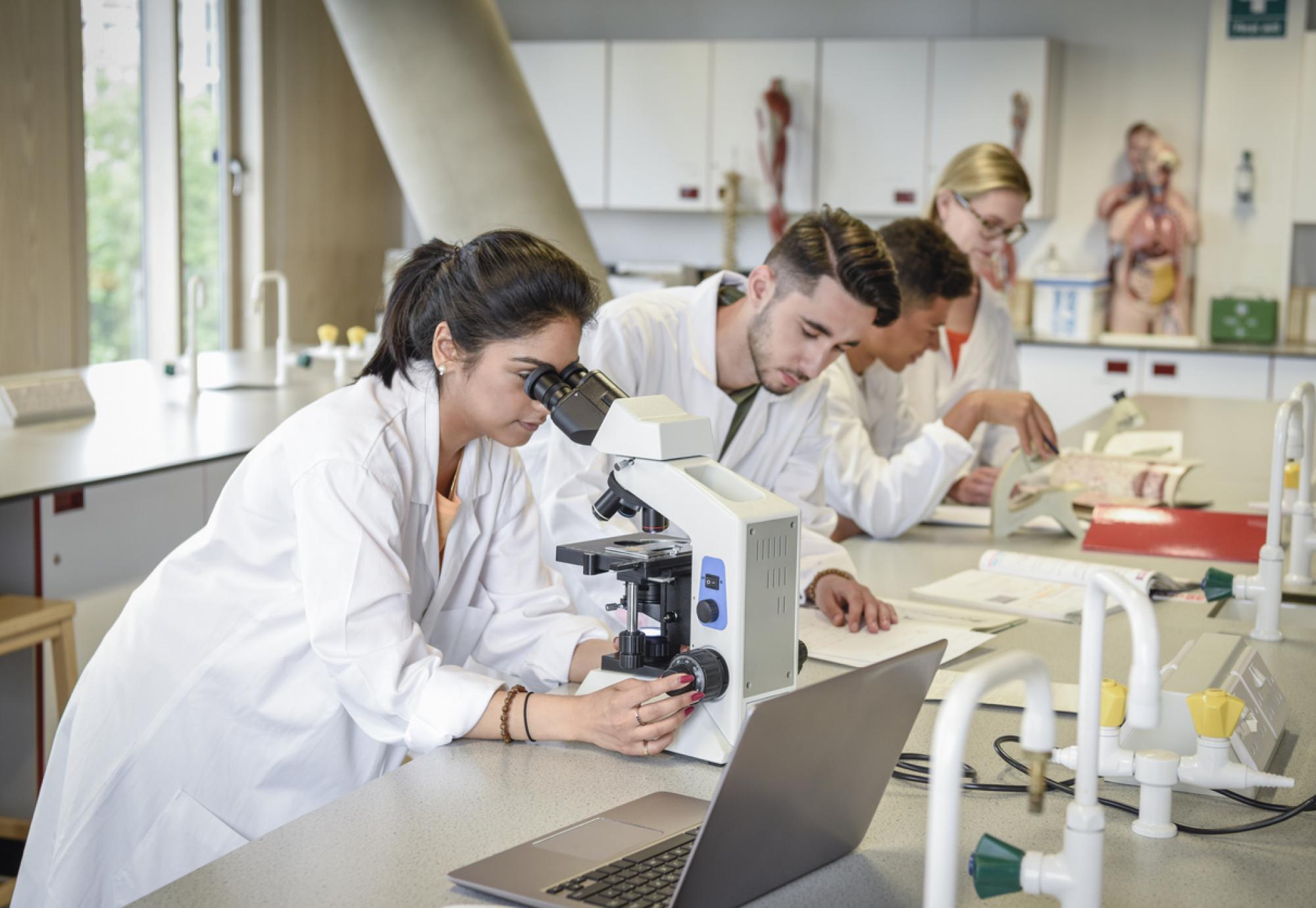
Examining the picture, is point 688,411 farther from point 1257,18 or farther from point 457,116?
point 1257,18

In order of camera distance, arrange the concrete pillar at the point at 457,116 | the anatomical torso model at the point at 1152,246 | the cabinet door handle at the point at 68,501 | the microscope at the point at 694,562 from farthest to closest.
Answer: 1. the anatomical torso model at the point at 1152,246
2. the concrete pillar at the point at 457,116
3. the cabinet door handle at the point at 68,501
4. the microscope at the point at 694,562

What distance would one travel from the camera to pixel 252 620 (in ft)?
5.38

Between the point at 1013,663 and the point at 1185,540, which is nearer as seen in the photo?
the point at 1013,663

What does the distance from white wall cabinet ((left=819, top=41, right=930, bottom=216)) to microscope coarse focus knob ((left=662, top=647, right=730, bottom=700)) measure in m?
5.26

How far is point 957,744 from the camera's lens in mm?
761

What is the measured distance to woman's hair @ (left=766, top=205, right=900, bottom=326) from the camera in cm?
219

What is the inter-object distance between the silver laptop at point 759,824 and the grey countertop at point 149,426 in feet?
6.39

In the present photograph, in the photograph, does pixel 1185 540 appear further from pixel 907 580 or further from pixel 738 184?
pixel 738 184

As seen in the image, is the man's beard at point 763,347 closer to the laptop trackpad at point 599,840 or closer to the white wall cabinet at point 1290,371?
the laptop trackpad at point 599,840

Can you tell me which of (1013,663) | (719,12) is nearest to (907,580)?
(1013,663)

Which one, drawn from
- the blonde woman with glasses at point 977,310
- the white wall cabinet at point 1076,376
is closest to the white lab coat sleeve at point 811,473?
the blonde woman with glasses at point 977,310

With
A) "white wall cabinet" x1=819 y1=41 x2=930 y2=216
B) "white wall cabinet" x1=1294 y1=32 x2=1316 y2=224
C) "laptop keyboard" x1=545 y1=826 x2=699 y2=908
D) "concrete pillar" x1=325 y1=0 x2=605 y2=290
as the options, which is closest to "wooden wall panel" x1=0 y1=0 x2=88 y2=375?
"concrete pillar" x1=325 y1=0 x2=605 y2=290

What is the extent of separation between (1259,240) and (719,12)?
290cm

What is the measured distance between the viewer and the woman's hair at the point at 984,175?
359 centimetres
